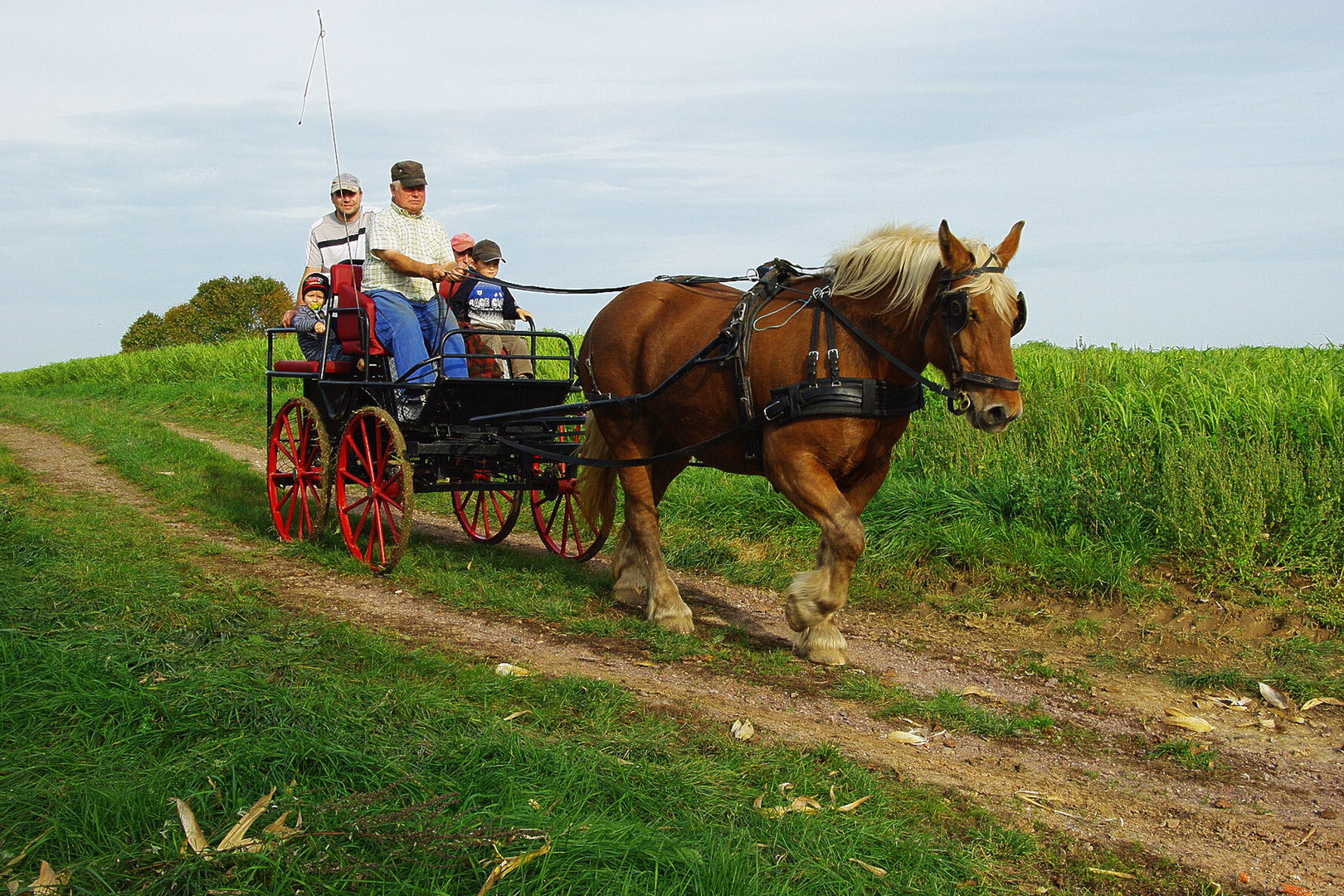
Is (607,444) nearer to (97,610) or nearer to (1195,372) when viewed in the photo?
(97,610)

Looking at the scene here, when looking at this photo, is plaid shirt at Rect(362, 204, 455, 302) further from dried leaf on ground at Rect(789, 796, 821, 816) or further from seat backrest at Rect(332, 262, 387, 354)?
dried leaf on ground at Rect(789, 796, 821, 816)

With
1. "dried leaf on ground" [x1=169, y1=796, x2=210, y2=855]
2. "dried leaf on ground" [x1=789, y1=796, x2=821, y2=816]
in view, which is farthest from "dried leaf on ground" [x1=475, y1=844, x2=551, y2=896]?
"dried leaf on ground" [x1=789, y1=796, x2=821, y2=816]

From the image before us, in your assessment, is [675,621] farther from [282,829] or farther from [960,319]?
[282,829]

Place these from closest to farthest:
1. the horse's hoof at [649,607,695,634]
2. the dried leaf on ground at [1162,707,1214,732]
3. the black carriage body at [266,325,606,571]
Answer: the dried leaf on ground at [1162,707,1214,732], the horse's hoof at [649,607,695,634], the black carriage body at [266,325,606,571]

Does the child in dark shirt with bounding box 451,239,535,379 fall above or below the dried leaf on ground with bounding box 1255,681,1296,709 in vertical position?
above

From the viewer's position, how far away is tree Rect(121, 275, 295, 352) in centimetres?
3400

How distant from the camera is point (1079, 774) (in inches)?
156

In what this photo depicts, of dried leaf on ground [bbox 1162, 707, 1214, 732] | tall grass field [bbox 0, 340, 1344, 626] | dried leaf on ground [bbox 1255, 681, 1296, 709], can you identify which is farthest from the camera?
tall grass field [bbox 0, 340, 1344, 626]

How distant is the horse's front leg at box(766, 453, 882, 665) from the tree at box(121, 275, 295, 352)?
31.5 metres

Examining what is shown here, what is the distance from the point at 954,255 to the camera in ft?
15.4

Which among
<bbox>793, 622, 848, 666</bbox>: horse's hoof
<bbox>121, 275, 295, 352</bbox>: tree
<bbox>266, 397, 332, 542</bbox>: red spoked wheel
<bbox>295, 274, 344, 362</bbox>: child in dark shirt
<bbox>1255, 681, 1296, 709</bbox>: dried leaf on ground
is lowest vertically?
<bbox>1255, 681, 1296, 709</bbox>: dried leaf on ground

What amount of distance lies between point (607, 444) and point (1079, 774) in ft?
11.3

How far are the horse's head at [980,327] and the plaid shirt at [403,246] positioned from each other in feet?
12.4

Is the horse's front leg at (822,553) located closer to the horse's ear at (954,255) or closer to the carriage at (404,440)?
the horse's ear at (954,255)
